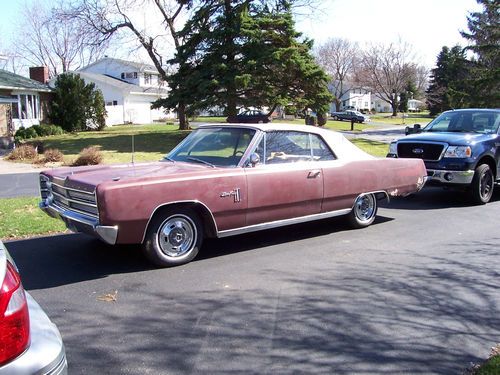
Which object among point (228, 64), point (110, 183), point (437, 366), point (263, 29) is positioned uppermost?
point (263, 29)

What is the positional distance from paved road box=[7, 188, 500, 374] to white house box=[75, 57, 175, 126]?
4025 cm

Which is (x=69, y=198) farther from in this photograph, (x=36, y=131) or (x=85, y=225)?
(x=36, y=131)

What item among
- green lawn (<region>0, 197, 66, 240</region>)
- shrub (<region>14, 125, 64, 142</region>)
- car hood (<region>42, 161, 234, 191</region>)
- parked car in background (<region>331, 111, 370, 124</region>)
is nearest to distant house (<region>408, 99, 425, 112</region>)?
parked car in background (<region>331, 111, 370, 124</region>)

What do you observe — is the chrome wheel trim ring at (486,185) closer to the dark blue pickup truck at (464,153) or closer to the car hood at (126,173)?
the dark blue pickup truck at (464,153)

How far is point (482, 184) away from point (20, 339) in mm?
9383

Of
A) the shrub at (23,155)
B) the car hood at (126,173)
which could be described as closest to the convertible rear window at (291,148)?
the car hood at (126,173)

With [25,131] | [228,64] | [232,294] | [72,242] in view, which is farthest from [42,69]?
[232,294]

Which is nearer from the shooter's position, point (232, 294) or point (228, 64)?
point (232, 294)

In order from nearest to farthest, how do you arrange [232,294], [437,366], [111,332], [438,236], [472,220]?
[437,366] → [111,332] → [232,294] → [438,236] → [472,220]

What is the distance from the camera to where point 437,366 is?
3506 millimetres

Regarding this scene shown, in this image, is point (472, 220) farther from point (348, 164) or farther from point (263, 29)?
point (263, 29)

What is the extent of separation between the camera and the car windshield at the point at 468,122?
10445 millimetres

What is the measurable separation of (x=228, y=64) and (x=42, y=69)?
23.0 metres

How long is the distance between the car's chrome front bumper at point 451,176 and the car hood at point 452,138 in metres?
0.60
